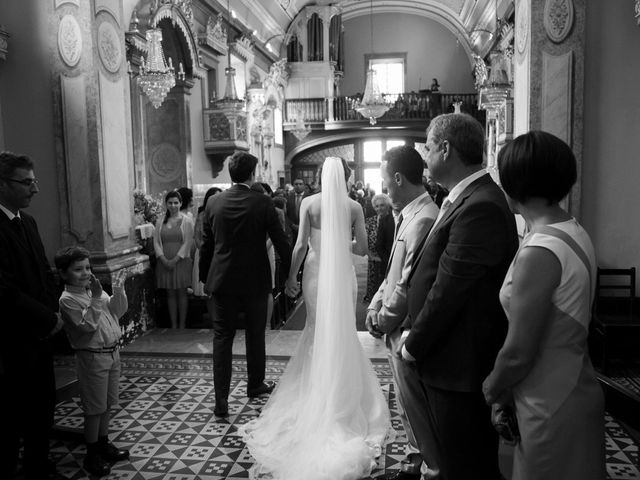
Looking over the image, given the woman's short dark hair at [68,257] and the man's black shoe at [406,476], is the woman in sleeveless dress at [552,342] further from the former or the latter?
the woman's short dark hair at [68,257]

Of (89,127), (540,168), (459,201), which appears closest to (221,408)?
(459,201)

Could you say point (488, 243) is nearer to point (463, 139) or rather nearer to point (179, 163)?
point (463, 139)

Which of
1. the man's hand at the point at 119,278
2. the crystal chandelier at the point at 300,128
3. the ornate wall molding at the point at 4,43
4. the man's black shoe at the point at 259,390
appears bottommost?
the man's black shoe at the point at 259,390

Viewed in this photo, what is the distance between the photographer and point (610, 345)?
15.7 ft

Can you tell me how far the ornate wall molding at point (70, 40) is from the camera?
502 cm

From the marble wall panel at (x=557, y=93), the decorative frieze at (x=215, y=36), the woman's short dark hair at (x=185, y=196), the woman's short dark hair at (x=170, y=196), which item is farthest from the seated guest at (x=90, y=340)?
the decorative frieze at (x=215, y=36)

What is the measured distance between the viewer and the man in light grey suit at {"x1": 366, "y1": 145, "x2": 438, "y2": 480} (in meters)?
2.47

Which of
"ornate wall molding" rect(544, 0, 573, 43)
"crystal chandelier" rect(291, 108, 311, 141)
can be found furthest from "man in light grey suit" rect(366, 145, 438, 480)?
"crystal chandelier" rect(291, 108, 311, 141)

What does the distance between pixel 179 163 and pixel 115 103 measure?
430cm

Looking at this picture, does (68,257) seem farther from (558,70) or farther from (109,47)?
(558,70)

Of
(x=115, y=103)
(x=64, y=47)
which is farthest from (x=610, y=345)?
(x=64, y=47)

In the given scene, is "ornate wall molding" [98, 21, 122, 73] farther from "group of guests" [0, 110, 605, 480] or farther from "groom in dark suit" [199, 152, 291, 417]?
"group of guests" [0, 110, 605, 480]

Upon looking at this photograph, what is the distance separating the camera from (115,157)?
534 centimetres

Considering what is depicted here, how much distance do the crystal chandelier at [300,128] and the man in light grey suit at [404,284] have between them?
15.0 meters
